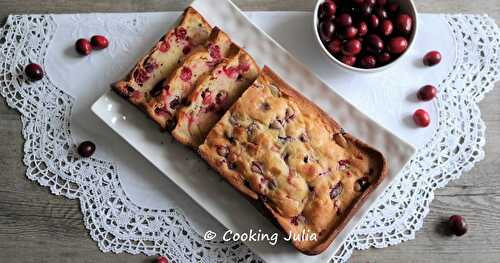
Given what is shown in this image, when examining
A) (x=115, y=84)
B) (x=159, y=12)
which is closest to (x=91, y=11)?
(x=159, y=12)

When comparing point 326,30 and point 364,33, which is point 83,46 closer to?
point 326,30

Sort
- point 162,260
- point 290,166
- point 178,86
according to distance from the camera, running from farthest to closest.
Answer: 1. point 162,260
2. point 178,86
3. point 290,166

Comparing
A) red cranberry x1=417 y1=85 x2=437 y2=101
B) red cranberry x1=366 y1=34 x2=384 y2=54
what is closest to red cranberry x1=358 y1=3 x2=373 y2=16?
red cranberry x1=366 y1=34 x2=384 y2=54

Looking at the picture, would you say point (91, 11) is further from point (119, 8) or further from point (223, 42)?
point (223, 42)

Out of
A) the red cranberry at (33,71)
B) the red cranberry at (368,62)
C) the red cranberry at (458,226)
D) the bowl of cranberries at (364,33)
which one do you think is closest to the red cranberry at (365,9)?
the bowl of cranberries at (364,33)

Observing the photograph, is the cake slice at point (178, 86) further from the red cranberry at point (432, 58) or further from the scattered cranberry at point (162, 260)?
the red cranberry at point (432, 58)

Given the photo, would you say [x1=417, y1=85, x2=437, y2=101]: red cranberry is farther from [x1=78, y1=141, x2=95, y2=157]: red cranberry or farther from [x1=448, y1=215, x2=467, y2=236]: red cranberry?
[x1=78, y1=141, x2=95, y2=157]: red cranberry

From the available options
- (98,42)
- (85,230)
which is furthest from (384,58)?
(85,230)
